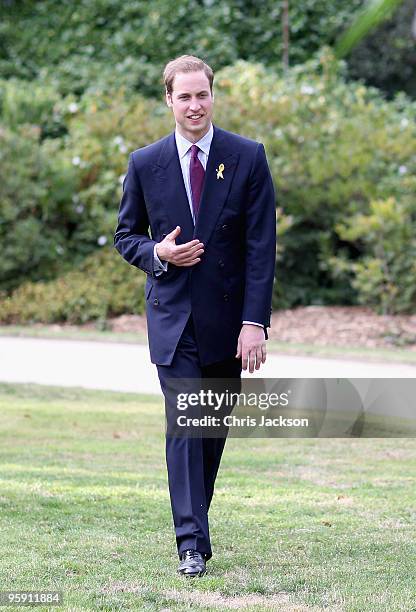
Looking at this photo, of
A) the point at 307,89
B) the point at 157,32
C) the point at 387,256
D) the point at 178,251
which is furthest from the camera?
the point at 157,32

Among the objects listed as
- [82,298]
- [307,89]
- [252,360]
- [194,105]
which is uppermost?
[307,89]

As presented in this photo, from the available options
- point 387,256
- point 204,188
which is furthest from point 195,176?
point 387,256

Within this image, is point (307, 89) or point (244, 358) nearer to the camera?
point (244, 358)

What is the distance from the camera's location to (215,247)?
4.19 m

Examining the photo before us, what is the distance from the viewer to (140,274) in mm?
14195

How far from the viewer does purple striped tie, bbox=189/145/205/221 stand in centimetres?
421

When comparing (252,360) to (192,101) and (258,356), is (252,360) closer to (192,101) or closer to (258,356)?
(258,356)

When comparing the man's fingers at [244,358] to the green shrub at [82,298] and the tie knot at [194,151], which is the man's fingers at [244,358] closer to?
the tie knot at [194,151]

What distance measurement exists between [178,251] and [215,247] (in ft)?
0.59

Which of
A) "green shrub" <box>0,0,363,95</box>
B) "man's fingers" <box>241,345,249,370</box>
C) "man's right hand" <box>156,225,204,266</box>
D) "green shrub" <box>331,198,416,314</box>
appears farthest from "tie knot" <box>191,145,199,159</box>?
"green shrub" <box>0,0,363,95</box>

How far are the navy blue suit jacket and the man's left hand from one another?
0.13ft

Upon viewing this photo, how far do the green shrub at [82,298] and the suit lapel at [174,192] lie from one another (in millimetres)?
9902

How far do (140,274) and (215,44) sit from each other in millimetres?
6390

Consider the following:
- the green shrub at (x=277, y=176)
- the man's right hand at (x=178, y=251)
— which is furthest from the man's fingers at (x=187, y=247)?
the green shrub at (x=277, y=176)
